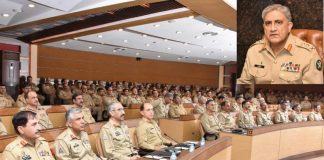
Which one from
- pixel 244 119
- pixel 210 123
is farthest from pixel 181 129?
pixel 244 119

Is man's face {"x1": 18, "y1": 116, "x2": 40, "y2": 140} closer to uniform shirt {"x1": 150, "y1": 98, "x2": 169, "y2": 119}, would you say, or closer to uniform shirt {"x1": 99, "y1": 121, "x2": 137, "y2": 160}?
uniform shirt {"x1": 99, "y1": 121, "x2": 137, "y2": 160}

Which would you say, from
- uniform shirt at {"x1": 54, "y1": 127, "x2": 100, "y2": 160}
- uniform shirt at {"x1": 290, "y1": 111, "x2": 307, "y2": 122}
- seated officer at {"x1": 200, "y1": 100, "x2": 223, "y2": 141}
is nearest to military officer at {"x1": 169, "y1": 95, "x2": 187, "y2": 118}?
seated officer at {"x1": 200, "y1": 100, "x2": 223, "y2": 141}

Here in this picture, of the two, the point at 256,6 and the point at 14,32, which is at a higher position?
the point at 14,32

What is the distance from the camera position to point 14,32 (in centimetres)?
829

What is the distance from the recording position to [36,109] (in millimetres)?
4086

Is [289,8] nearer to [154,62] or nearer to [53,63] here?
[53,63]

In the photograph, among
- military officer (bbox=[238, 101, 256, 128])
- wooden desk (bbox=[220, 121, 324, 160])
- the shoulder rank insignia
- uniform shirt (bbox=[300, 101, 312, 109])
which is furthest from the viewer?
uniform shirt (bbox=[300, 101, 312, 109])

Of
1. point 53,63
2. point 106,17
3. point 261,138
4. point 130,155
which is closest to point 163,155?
point 130,155

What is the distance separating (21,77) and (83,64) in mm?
3073

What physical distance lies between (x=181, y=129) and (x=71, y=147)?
2.53 m

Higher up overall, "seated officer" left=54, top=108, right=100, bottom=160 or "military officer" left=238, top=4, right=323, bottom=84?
"military officer" left=238, top=4, right=323, bottom=84

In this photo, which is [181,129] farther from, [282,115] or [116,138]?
[282,115]

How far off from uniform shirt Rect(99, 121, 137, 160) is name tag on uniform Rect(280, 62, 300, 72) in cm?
182

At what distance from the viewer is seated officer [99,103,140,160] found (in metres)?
3.18
